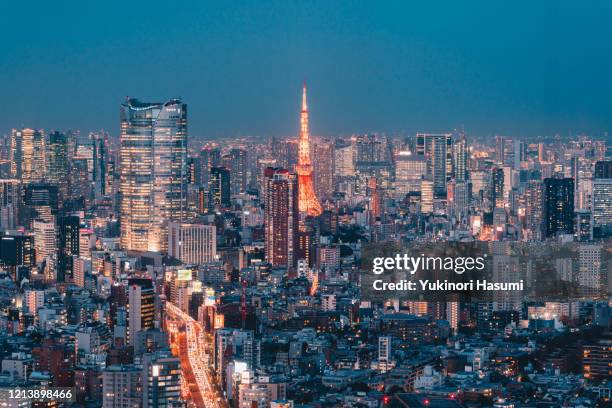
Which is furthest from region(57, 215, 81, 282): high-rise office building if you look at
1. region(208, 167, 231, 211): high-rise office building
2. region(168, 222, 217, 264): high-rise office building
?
region(208, 167, 231, 211): high-rise office building

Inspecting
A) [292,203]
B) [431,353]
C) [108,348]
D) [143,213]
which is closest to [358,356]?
[431,353]

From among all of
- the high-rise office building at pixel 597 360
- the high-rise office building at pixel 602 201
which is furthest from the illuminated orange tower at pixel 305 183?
the high-rise office building at pixel 597 360

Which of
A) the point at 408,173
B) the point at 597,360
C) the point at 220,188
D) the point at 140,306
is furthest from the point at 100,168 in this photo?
the point at 597,360

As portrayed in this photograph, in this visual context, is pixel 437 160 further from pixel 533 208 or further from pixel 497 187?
pixel 533 208

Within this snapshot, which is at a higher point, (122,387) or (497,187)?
(497,187)

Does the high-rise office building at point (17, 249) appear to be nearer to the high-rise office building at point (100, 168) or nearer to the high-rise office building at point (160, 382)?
the high-rise office building at point (100, 168)

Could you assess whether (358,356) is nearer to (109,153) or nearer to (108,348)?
(108,348)

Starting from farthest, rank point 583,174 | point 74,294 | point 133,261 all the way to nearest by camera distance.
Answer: point 133,261 < point 583,174 < point 74,294
